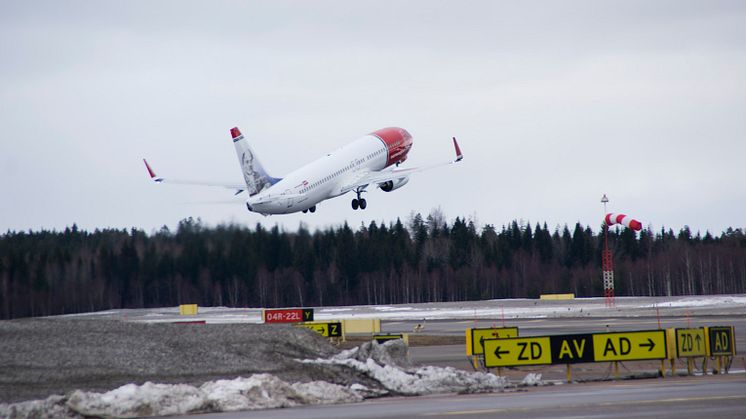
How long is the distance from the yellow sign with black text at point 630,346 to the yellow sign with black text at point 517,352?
150 cm

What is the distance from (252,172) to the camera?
8394 cm

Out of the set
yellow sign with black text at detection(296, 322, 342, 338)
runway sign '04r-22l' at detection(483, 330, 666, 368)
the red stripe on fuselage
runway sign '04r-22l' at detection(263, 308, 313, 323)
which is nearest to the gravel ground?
runway sign '04r-22l' at detection(483, 330, 666, 368)

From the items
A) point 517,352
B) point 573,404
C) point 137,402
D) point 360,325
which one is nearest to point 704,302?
point 360,325

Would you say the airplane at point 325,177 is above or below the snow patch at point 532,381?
above

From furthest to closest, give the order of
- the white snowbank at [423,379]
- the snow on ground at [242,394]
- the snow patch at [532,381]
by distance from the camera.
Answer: the snow patch at [532,381] → the white snowbank at [423,379] → the snow on ground at [242,394]

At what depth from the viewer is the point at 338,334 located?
5694 centimetres

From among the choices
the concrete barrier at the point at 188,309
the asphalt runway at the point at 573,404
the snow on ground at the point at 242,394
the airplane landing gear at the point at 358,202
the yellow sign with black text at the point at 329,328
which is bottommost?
the asphalt runway at the point at 573,404

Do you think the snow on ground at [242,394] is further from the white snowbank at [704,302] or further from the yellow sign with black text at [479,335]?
the white snowbank at [704,302]

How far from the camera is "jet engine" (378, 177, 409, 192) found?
90812 mm

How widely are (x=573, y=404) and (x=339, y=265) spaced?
86663 millimetres

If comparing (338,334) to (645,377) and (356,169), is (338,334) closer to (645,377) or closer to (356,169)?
(645,377)

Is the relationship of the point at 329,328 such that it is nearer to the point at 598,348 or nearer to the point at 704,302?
the point at 598,348

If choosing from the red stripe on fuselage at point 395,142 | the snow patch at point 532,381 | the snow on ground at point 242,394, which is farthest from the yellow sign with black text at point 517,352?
the red stripe on fuselage at point 395,142

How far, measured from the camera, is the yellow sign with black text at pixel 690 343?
35.8 m
